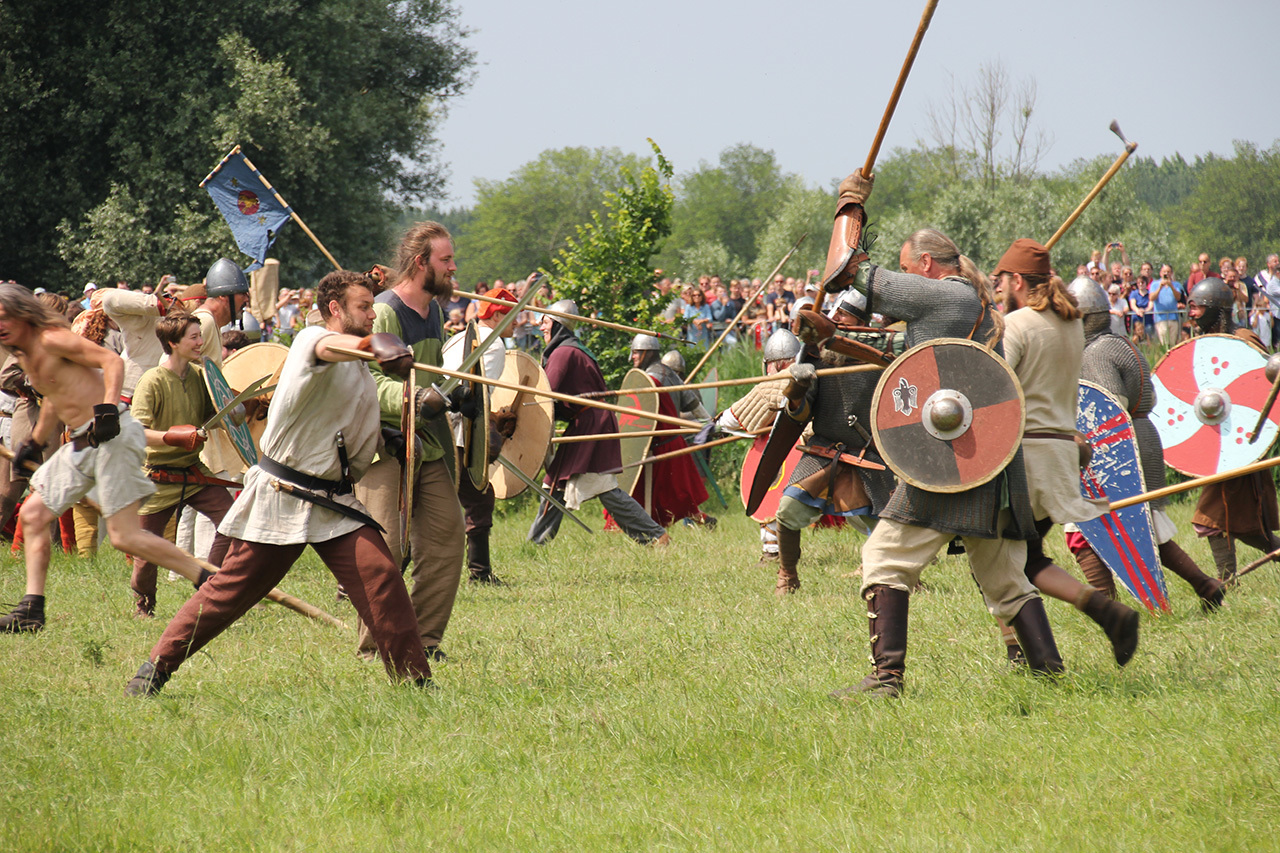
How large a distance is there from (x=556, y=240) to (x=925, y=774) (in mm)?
62269

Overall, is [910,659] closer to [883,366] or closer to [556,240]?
[883,366]

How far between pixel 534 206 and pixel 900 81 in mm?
62984

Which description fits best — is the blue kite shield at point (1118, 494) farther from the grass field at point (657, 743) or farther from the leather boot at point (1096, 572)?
the leather boot at point (1096, 572)

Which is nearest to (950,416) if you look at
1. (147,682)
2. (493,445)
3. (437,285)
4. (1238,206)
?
(437,285)

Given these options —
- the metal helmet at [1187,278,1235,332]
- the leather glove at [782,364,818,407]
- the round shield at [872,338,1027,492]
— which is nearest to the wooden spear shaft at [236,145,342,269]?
the leather glove at [782,364,818,407]

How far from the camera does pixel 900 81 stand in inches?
141

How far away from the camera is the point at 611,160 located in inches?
2672

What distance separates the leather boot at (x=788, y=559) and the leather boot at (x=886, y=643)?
7.72 feet

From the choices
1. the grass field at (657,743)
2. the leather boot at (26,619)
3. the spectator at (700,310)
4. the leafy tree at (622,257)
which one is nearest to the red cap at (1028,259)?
the grass field at (657,743)

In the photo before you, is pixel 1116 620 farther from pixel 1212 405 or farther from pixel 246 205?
pixel 246 205

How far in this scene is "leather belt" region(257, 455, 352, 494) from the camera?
381 cm

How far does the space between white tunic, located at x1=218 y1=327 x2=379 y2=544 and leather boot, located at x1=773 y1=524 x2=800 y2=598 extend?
2864mm

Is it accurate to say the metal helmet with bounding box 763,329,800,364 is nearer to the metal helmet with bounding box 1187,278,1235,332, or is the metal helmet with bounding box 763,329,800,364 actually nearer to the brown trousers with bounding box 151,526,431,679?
the metal helmet with bounding box 1187,278,1235,332

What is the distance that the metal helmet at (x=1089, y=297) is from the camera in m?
5.43
